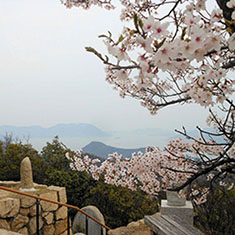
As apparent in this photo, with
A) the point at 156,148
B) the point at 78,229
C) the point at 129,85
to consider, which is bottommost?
the point at 78,229

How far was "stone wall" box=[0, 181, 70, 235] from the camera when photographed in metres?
4.60

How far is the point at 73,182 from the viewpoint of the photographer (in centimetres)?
686

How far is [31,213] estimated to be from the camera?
4.98m

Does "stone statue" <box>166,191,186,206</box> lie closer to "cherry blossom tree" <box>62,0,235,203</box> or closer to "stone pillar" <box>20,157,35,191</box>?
"cherry blossom tree" <box>62,0,235,203</box>

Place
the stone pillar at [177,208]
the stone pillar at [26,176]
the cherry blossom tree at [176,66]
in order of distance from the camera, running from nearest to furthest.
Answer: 1. the cherry blossom tree at [176,66]
2. the stone pillar at [177,208]
3. the stone pillar at [26,176]

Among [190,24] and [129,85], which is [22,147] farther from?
[190,24]

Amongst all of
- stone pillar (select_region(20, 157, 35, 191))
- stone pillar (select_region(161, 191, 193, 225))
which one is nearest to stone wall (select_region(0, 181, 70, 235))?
stone pillar (select_region(20, 157, 35, 191))

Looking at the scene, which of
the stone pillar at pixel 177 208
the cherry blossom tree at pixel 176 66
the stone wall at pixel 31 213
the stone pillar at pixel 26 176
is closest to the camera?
the cherry blossom tree at pixel 176 66

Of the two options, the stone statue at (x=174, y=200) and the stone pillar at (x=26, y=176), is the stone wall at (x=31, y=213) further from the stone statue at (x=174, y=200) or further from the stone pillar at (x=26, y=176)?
the stone statue at (x=174, y=200)

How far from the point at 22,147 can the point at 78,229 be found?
2976mm

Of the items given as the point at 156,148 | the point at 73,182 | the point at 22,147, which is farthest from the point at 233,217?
the point at 22,147

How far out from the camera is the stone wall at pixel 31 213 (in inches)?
181

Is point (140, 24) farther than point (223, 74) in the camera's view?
No

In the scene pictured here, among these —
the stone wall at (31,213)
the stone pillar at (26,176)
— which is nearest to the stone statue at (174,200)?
the stone wall at (31,213)
